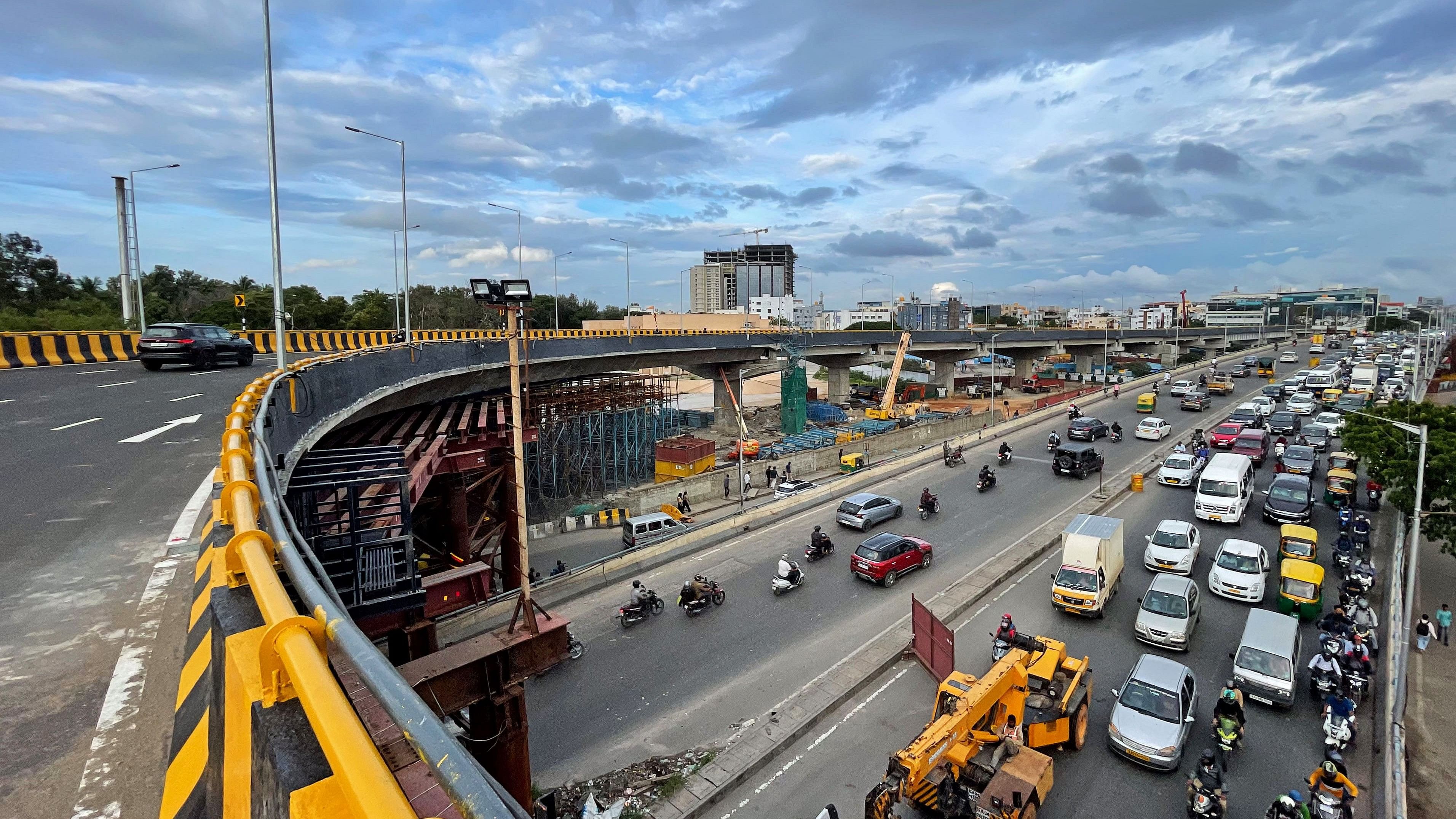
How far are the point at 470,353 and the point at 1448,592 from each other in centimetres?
3047

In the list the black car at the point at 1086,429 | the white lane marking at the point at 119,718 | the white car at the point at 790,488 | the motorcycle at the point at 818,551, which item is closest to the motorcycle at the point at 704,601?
the motorcycle at the point at 818,551

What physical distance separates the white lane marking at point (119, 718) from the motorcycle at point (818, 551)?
654 inches

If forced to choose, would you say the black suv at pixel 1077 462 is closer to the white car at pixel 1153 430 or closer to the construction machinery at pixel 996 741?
the white car at pixel 1153 430

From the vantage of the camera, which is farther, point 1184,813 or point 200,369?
point 200,369

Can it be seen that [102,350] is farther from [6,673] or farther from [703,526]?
[6,673]

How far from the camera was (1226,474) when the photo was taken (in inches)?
896

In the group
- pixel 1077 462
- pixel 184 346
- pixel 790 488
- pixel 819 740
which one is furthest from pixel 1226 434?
pixel 184 346

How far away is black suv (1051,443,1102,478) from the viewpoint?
29.2 m

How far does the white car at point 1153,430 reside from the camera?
3641 centimetres

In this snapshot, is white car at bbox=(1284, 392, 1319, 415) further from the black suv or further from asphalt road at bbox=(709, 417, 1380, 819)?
asphalt road at bbox=(709, 417, 1380, 819)

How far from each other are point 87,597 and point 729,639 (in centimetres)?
1218

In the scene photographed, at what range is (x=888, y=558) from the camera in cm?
1850

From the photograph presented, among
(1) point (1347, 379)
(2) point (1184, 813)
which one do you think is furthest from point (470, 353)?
(1) point (1347, 379)

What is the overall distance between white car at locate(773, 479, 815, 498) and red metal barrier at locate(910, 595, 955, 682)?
17042 millimetres
